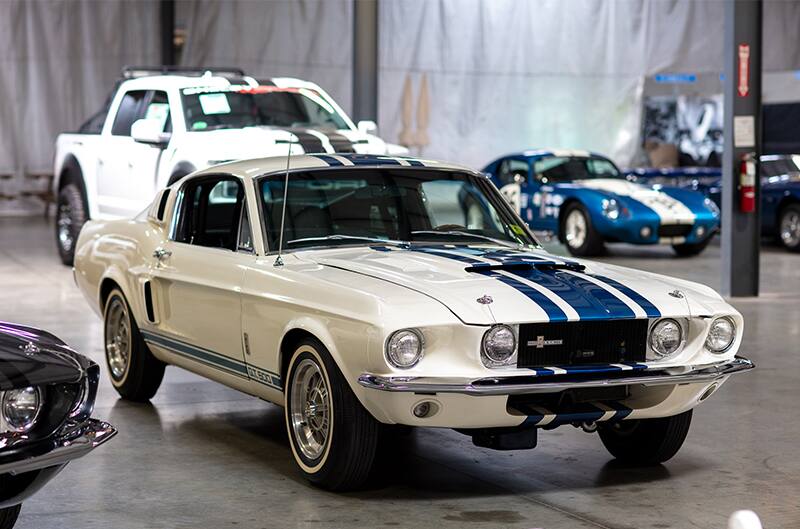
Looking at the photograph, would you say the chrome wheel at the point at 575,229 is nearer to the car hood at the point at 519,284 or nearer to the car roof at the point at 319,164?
the car roof at the point at 319,164

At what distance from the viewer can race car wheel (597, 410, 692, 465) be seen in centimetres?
543

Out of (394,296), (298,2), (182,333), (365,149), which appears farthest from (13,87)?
(394,296)

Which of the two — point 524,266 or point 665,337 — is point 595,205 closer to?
point 524,266

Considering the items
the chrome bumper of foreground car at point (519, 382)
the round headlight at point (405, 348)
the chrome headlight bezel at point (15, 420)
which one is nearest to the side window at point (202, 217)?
the round headlight at point (405, 348)

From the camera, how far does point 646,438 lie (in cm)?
551

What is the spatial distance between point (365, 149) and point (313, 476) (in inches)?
256

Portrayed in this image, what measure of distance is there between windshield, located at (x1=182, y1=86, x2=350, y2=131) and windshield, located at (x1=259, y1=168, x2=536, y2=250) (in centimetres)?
594

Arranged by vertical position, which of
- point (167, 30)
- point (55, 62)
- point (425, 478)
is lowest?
point (425, 478)

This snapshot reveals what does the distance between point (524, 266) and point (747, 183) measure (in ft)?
22.7

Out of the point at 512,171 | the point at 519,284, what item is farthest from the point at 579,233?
the point at 519,284

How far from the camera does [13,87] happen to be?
76.9 ft

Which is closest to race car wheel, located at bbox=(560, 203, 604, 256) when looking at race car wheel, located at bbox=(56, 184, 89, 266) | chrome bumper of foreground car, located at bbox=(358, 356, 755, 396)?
race car wheel, located at bbox=(56, 184, 89, 266)

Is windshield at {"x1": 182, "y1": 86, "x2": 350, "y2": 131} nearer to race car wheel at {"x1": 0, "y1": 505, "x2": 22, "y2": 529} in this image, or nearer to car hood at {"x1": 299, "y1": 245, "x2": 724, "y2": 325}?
car hood at {"x1": 299, "y1": 245, "x2": 724, "y2": 325}

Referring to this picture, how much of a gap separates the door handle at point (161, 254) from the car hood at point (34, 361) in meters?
2.32
